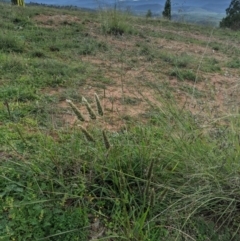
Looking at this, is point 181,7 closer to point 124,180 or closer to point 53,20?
point 124,180

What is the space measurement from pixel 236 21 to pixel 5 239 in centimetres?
1576

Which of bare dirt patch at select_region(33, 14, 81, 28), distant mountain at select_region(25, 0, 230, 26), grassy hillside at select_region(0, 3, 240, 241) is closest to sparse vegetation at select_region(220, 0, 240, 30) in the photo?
distant mountain at select_region(25, 0, 230, 26)

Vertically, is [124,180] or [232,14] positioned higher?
[232,14]

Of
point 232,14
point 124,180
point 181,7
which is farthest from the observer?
point 232,14

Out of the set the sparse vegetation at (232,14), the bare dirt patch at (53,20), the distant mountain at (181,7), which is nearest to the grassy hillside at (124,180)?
the distant mountain at (181,7)

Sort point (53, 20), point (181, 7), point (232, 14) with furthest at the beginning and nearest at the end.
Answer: point (232, 14) < point (53, 20) < point (181, 7)

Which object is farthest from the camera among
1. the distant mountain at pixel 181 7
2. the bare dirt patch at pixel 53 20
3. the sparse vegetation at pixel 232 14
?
the sparse vegetation at pixel 232 14

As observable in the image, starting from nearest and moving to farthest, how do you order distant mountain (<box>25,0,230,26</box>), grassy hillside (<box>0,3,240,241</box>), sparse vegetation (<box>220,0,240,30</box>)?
grassy hillside (<box>0,3,240,241</box>)
distant mountain (<box>25,0,230,26</box>)
sparse vegetation (<box>220,0,240,30</box>)

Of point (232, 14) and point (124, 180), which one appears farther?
point (232, 14)

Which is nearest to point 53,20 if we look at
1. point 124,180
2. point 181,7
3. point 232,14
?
point 181,7

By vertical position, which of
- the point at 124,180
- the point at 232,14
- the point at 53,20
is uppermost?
the point at 232,14

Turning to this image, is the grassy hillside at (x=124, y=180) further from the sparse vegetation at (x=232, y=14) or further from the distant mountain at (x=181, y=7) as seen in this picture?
the sparse vegetation at (x=232, y=14)

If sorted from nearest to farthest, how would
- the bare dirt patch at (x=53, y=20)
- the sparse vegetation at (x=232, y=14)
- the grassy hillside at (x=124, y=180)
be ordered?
the grassy hillside at (x=124, y=180) < the bare dirt patch at (x=53, y=20) < the sparse vegetation at (x=232, y=14)

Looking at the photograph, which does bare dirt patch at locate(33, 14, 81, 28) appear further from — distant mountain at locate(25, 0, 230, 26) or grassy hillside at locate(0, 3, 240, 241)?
grassy hillside at locate(0, 3, 240, 241)
